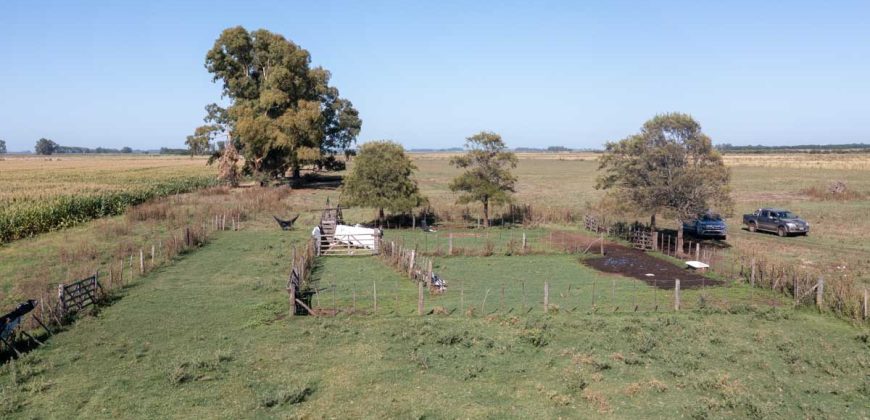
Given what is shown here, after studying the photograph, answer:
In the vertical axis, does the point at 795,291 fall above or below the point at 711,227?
below

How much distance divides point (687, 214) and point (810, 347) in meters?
15.3

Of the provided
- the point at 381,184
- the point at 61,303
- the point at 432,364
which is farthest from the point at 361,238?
the point at 432,364

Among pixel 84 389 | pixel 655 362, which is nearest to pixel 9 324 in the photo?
pixel 84 389

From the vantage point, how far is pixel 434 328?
18.1m

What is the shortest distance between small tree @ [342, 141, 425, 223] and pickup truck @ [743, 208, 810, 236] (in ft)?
72.3

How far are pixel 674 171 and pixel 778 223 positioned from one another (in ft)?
32.1

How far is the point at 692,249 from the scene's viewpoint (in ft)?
108

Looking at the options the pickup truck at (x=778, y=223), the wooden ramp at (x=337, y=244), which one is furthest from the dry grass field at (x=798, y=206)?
the wooden ramp at (x=337, y=244)

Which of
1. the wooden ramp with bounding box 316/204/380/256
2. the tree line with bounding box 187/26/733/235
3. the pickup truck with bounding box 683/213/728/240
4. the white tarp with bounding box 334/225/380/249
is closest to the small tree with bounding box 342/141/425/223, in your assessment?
the tree line with bounding box 187/26/733/235

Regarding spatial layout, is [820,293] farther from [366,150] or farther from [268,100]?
[268,100]

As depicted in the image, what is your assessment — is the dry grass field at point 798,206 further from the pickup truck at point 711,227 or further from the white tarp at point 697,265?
the white tarp at point 697,265

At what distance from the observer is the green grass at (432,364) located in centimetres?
1295

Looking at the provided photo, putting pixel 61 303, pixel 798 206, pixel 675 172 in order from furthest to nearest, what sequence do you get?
pixel 798 206 → pixel 675 172 → pixel 61 303

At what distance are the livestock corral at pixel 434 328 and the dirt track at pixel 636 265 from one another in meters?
0.19
